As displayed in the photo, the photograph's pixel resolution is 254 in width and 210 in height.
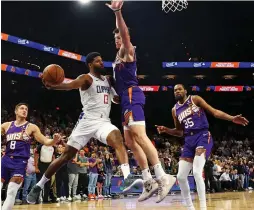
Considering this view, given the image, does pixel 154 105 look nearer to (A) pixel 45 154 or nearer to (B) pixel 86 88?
(A) pixel 45 154

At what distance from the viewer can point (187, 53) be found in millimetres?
24859

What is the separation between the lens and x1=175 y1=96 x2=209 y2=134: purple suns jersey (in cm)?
651

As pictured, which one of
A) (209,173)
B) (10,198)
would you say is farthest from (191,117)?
(209,173)

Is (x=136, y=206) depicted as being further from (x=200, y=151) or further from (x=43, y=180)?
(x=43, y=180)

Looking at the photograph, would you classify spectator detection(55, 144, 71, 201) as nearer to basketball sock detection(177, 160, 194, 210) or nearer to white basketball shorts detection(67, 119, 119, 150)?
basketball sock detection(177, 160, 194, 210)

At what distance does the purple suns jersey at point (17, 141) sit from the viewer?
6.24 metres

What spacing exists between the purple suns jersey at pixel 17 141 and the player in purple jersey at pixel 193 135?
240cm

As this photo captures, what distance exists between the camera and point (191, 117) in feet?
21.5

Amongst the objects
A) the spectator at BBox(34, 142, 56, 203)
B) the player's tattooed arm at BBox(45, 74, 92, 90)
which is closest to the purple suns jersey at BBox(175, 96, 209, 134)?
the player's tattooed arm at BBox(45, 74, 92, 90)

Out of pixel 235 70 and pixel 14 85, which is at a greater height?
pixel 235 70

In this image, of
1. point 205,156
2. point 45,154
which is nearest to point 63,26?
point 45,154

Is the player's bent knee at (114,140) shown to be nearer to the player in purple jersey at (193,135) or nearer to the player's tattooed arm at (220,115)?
the player in purple jersey at (193,135)

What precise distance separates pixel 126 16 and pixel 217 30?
213 inches

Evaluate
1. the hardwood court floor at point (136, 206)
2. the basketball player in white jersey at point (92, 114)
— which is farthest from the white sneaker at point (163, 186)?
the hardwood court floor at point (136, 206)
